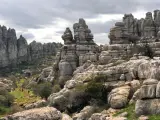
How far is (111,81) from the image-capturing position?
4925 centimetres

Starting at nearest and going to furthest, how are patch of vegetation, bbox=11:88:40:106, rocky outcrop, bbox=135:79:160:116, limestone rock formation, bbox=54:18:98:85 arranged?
rocky outcrop, bbox=135:79:160:116 → patch of vegetation, bbox=11:88:40:106 → limestone rock formation, bbox=54:18:98:85

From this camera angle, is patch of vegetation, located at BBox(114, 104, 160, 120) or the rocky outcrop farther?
the rocky outcrop

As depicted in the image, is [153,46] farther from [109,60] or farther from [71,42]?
[71,42]

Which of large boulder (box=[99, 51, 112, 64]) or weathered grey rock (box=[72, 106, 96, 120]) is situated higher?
large boulder (box=[99, 51, 112, 64])

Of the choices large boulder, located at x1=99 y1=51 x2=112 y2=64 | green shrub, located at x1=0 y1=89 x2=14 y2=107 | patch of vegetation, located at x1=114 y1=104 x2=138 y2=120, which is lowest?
green shrub, located at x1=0 y1=89 x2=14 y2=107

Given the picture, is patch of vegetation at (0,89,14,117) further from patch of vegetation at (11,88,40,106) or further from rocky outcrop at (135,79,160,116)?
rocky outcrop at (135,79,160,116)

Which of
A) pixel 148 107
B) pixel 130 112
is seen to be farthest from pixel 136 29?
pixel 148 107

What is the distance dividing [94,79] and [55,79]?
30844 millimetres

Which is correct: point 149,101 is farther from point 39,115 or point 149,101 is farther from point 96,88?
point 96,88

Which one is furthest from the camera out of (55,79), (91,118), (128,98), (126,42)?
(55,79)

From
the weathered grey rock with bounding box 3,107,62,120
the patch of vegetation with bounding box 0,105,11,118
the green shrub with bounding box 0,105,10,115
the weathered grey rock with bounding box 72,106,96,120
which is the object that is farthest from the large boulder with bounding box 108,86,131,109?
the green shrub with bounding box 0,105,10,115

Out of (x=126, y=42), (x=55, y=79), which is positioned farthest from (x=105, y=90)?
(x=55, y=79)

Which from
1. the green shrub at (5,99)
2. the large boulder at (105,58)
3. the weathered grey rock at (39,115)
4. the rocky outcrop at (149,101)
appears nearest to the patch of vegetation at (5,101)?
the green shrub at (5,99)

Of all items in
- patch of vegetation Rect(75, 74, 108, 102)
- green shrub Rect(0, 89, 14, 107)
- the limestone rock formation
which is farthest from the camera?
the limestone rock formation
